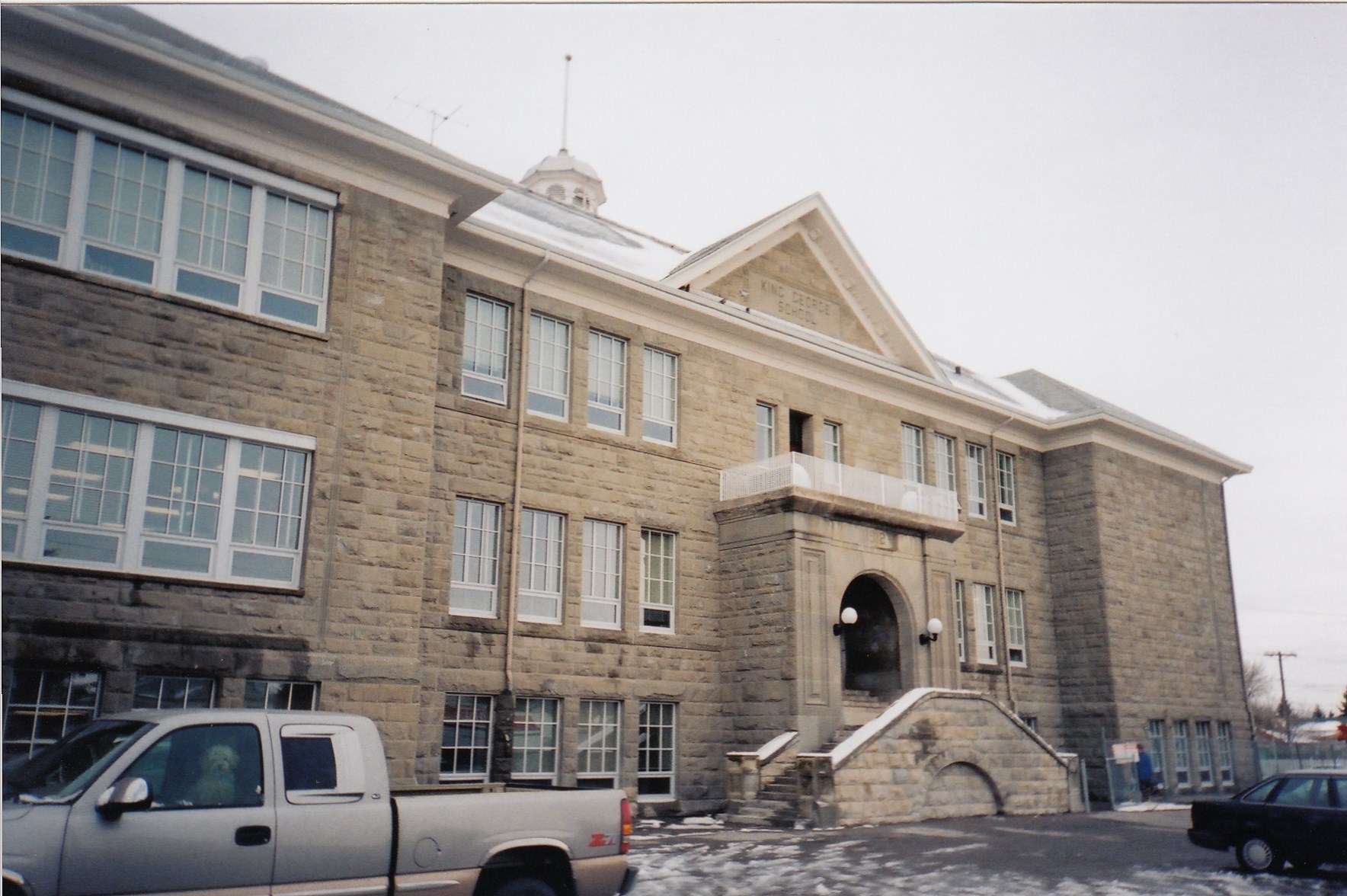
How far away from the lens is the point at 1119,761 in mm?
25266

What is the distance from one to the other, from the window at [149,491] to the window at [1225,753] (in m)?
27.1

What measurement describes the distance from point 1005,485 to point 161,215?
71.8 ft

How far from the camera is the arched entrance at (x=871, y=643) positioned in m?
22.3

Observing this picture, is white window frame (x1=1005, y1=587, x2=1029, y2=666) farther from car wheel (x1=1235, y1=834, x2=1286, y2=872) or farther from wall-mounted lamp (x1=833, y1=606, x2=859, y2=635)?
car wheel (x1=1235, y1=834, x2=1286, y2=872)

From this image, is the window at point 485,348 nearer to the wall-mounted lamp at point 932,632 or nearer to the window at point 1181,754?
the wall-mounted lamp at point 932,632

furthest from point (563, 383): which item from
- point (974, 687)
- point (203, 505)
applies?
point (974, 687)

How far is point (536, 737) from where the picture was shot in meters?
18.1

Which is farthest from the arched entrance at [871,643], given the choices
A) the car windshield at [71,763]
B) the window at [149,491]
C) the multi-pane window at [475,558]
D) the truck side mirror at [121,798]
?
the truck side mirror at [121,798]

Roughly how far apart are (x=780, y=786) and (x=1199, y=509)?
20.9 meters

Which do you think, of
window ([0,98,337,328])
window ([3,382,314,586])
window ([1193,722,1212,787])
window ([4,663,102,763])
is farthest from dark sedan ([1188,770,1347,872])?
window ([1193,722,1212,787])

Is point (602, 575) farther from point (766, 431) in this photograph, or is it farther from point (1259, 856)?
point (1259, 856)

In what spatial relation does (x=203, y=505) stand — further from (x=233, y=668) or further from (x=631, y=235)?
(x=631, y=235)

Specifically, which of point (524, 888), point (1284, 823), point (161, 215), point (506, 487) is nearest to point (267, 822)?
point (524, 888)

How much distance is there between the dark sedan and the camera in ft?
43.0
